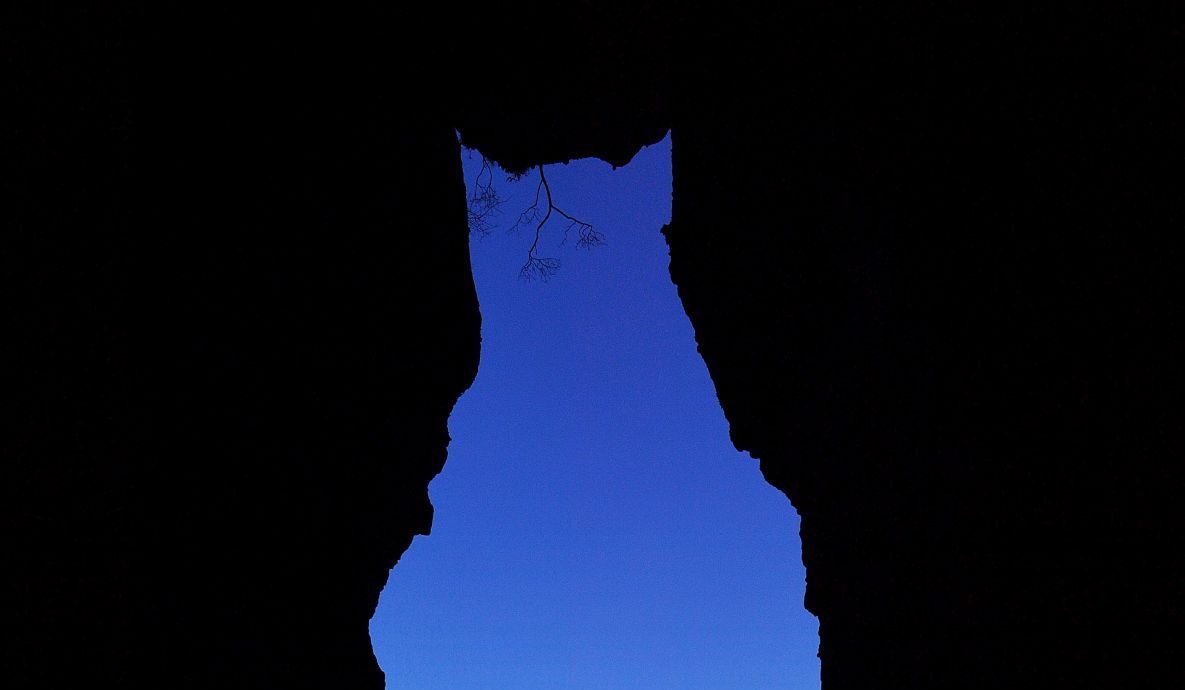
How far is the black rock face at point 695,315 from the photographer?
2369 millimetres

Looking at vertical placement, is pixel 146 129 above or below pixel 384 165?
below

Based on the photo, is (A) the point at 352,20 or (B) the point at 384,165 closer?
(A) the point at 352,20

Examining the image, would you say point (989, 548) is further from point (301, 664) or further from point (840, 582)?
point (301, 664)

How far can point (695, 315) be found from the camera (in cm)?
913

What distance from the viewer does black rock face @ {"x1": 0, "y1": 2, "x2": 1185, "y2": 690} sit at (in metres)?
2.37

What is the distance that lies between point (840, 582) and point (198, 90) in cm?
878

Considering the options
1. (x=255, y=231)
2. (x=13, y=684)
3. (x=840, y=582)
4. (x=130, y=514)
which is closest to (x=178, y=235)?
(x=255, y=231)

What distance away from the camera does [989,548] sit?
137 inches

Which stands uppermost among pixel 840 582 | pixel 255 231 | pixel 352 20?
pixel 352 20

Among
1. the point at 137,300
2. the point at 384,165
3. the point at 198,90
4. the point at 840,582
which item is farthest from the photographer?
the point at 384,165

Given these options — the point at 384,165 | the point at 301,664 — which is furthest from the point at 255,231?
the point at 301,664

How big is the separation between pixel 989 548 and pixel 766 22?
206 inches

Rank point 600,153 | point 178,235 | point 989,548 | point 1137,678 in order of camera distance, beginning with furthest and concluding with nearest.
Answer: point 600,153
point 178,235
point 989,548
point 1137,678

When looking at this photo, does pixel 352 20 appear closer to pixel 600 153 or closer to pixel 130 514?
pixel 600 153
